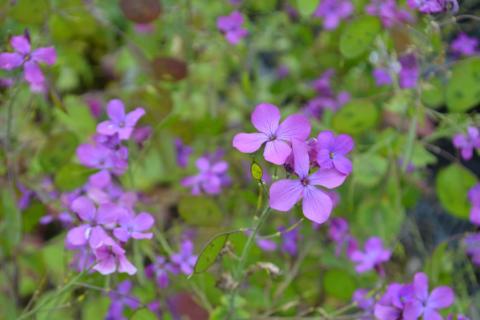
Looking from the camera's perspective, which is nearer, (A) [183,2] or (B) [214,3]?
(A) [183,2]

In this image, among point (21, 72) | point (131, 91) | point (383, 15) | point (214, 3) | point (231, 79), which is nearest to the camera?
point (21, 72)

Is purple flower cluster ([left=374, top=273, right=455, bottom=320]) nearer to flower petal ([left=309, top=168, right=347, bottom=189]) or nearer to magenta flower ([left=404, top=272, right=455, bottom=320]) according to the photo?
magenta flower ([left=404, top=272, right=455, bottom=320])

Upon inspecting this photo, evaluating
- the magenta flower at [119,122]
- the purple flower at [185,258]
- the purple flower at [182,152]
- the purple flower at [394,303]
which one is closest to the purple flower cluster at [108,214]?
the magenta flower at [119,122]

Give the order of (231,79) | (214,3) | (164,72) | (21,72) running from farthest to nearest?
(231,79), (214,3), (164,72), (21,72)

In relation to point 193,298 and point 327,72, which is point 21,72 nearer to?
point 193,298

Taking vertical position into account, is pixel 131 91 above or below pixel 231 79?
above

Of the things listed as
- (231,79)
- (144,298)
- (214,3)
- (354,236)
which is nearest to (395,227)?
(354,236)

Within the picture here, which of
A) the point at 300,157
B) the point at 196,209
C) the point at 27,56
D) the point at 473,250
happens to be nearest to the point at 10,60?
the point at 27,56

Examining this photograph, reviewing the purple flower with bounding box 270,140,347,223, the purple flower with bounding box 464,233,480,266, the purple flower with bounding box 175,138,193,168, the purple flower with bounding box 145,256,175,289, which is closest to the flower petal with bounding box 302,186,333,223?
the purple flower with bounding box 270,140,347,223

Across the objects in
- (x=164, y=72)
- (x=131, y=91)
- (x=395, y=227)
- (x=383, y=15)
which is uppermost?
(x=383, y=15)
